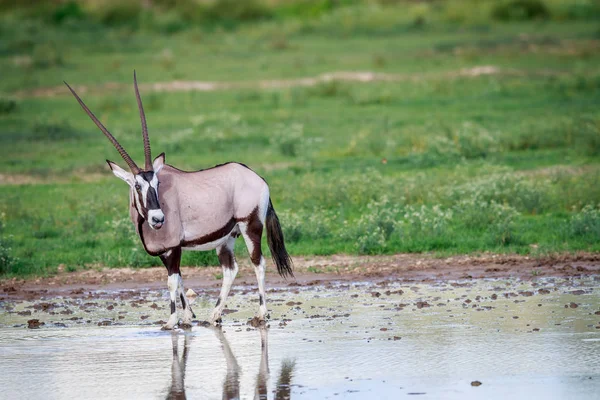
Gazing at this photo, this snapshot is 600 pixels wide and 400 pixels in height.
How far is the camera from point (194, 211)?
10.6 meters

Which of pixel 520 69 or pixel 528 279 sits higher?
pixel 520 69

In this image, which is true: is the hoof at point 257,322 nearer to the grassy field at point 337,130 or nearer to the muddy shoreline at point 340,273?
the muddy shoreline at point 340,273

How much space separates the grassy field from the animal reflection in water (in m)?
4.41

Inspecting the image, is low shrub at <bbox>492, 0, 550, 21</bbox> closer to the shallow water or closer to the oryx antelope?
the shallow water

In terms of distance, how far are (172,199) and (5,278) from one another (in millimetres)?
3927

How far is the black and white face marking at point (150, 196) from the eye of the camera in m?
9.98

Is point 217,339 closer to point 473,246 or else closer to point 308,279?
point 308,279

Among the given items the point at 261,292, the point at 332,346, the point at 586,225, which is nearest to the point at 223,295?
the point at 261,292

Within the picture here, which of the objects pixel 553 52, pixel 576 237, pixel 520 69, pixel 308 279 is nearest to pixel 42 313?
pixel 308 279

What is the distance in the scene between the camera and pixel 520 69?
34031 mm

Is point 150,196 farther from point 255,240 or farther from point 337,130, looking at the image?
point 337,130

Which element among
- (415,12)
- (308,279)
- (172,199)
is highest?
(415,12)

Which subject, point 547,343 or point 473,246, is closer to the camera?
point 547,343

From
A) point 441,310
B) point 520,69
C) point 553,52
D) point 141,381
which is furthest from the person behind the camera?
point 553,52
